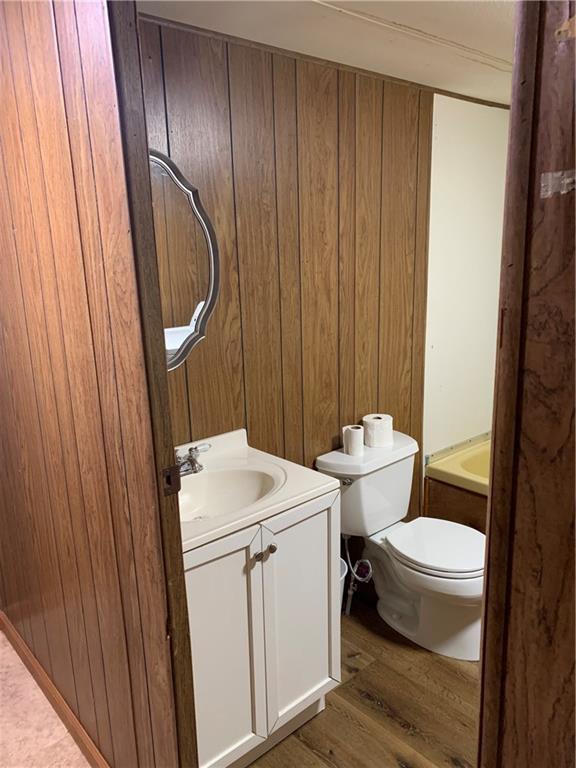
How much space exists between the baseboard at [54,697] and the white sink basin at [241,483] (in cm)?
68

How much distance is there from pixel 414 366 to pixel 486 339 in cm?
57

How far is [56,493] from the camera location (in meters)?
1.50

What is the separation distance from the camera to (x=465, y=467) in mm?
2682

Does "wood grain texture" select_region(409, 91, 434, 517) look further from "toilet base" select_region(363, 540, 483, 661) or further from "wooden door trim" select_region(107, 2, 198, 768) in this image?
"wooden door trim" select_region(107, 2, 198, 768)

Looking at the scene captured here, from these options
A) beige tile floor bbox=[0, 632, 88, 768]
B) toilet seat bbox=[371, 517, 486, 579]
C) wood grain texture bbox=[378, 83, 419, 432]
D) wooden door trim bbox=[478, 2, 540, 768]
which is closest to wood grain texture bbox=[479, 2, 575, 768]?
wooden door trim bbox=[478, 2, 540, 768]

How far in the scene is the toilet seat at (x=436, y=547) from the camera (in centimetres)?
200

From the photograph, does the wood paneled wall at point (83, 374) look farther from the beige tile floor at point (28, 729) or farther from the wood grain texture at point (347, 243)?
the wood grain texture at point (347, 243)

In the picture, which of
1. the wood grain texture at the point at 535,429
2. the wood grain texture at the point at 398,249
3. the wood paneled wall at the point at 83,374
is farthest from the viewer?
the wood grain texture at the point at 398,249

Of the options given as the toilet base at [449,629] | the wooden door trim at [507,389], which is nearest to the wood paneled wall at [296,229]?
the toilet base at [449,629]

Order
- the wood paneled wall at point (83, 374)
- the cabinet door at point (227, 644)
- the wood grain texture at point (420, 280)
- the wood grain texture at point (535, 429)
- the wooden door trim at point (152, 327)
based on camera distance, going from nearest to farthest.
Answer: the wood grain texture at point (535, 429)
the wooden door trim at point (152, 327)
the wood paneled wall at point (83, 374)
the cabinet door at point (227, 644)
the wood grain texture at point (420, 280)

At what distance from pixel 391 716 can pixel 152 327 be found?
1.58m

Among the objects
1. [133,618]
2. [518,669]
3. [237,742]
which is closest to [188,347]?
[133,618]

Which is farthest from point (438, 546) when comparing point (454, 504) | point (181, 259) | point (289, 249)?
point (181, 259)

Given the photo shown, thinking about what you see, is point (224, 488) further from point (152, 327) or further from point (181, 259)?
point (152, 327)
